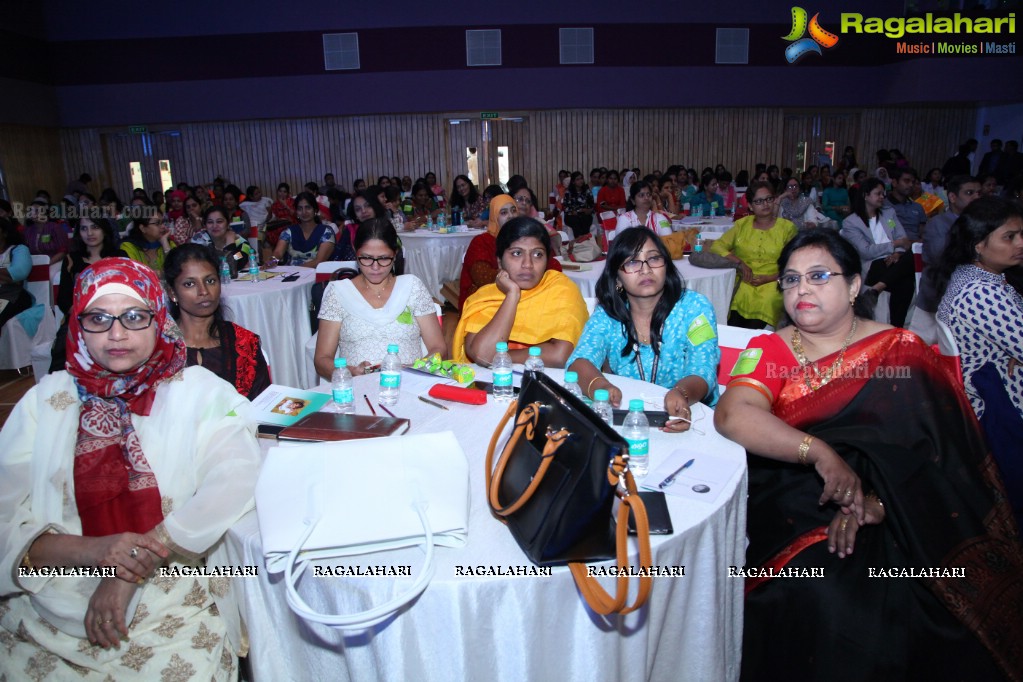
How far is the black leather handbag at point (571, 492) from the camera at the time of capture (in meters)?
1.35

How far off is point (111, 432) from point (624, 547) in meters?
1.44

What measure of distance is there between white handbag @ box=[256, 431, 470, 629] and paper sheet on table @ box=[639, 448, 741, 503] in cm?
59

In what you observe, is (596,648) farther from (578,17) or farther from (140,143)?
(140,143)

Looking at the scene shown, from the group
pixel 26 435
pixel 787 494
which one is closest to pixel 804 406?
pixel 787 494

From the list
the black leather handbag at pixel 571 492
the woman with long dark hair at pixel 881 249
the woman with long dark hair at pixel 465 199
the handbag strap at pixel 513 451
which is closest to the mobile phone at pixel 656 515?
the black leather handbag at pixel 571 492

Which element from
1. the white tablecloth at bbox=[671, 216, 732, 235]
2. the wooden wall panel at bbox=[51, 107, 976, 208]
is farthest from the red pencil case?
the wooden wall panel at bbox=[51, 107, 976, 208]

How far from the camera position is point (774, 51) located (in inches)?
616

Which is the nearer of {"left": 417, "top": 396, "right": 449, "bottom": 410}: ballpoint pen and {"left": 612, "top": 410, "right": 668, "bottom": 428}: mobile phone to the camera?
{"left": 612, "top": 410, "right": 668, "bottom": 428}: mobile phone

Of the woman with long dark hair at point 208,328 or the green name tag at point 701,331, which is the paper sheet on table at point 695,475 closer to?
the green name tag at point 701,331

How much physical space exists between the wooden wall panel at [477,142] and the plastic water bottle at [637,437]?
15.6 meters

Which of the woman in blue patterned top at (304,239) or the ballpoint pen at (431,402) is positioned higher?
the woman in blue patterned top at (304,239)

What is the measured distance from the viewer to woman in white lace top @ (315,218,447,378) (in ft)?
11.4

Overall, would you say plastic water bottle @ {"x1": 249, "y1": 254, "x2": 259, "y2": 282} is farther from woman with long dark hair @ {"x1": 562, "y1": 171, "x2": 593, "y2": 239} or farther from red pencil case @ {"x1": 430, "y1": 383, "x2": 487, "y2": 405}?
woman with long dark hair @ {"x1": 562, "y1": 171, "x2": 593, "y2": 239}

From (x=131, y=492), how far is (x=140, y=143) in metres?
18.1
